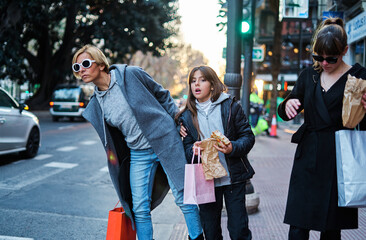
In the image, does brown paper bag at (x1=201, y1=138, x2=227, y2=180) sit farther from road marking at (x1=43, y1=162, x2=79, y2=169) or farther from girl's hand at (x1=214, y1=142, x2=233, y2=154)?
road marking at (x1=43, y1=162, x2=79, y2=169)

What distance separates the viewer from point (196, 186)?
2803mm

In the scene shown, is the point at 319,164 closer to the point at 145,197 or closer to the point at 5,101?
the point at 145,197

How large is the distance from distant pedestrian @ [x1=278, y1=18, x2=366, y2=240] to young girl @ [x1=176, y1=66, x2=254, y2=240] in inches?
16.2

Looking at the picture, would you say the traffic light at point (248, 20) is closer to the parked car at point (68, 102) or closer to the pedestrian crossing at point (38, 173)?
the pedestrian crossing at point (38, 173)

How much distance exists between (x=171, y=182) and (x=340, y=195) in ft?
4.37

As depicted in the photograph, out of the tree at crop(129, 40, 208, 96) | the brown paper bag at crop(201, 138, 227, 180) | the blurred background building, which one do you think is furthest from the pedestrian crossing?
the tree at crop(129, 40, 208, 96)

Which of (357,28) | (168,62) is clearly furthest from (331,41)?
(168,62)

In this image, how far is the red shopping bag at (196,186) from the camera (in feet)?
9.18

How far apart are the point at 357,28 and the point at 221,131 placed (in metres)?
10.6

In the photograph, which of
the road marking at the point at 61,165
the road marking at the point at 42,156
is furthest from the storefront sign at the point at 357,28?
the road marking at the point at 42,156

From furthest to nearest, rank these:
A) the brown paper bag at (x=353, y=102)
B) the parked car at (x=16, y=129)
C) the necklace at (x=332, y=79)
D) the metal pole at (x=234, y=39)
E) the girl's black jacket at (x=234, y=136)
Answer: the parked car at (x=16, y=129) < the metal pole at (x=234, y=39) < the girl's black jacket at (x=234, y=136) < the necklace at (x=332, y=79) < the brown paper bag at (x=353, y=102)

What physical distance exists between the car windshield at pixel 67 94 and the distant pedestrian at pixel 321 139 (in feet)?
64.4

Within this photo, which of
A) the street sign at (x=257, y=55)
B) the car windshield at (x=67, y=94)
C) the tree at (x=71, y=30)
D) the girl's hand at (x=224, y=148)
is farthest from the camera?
the car windshield at (x=67, y=94)

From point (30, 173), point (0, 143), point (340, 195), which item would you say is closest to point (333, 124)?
point (340, 195)
